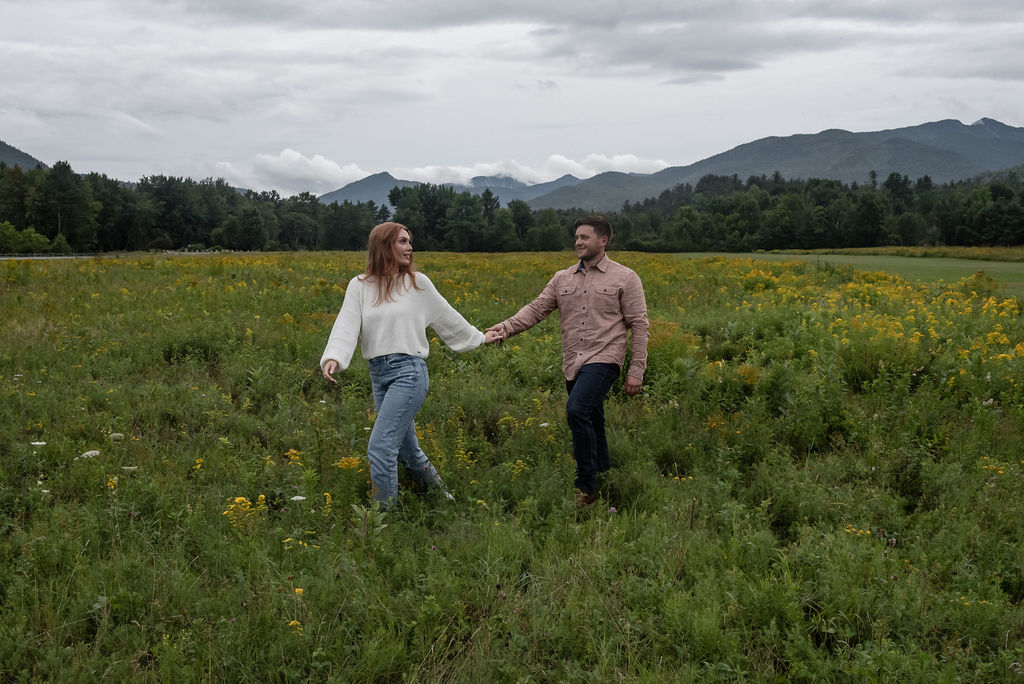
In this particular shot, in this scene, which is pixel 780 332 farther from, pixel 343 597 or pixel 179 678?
pixel 179 678

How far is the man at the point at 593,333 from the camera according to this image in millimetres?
5562

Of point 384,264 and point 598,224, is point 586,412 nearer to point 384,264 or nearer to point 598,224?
point 598,224

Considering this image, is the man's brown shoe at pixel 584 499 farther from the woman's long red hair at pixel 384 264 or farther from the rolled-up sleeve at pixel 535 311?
the woman's long red hair at pixel 384 264

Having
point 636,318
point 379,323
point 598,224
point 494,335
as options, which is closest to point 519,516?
point 494,335

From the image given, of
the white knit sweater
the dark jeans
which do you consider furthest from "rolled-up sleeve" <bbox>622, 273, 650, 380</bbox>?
the white knit sweater

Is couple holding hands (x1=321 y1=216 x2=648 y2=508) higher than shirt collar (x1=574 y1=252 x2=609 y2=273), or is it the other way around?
shirt collar (x1=574 y1=252 x2=609 y2=273)

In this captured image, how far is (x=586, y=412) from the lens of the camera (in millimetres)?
5535

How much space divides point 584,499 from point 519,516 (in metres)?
0.72

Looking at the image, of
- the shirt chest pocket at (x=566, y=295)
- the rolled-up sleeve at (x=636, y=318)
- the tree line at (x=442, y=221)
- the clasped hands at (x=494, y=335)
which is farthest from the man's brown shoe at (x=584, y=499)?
the tree line at (x=442, y=221)

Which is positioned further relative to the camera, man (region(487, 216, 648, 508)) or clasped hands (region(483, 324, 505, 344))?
clasped hands (region(483, 324, 505, 344))

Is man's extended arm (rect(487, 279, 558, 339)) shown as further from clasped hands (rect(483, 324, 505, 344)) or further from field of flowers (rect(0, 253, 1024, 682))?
field of flowers (rect(0, 253, 1024, 682))

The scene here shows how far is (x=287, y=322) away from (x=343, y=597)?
7698 millimetres

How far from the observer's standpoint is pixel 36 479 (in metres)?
5.56

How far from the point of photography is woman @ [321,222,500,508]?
16.5 ft
